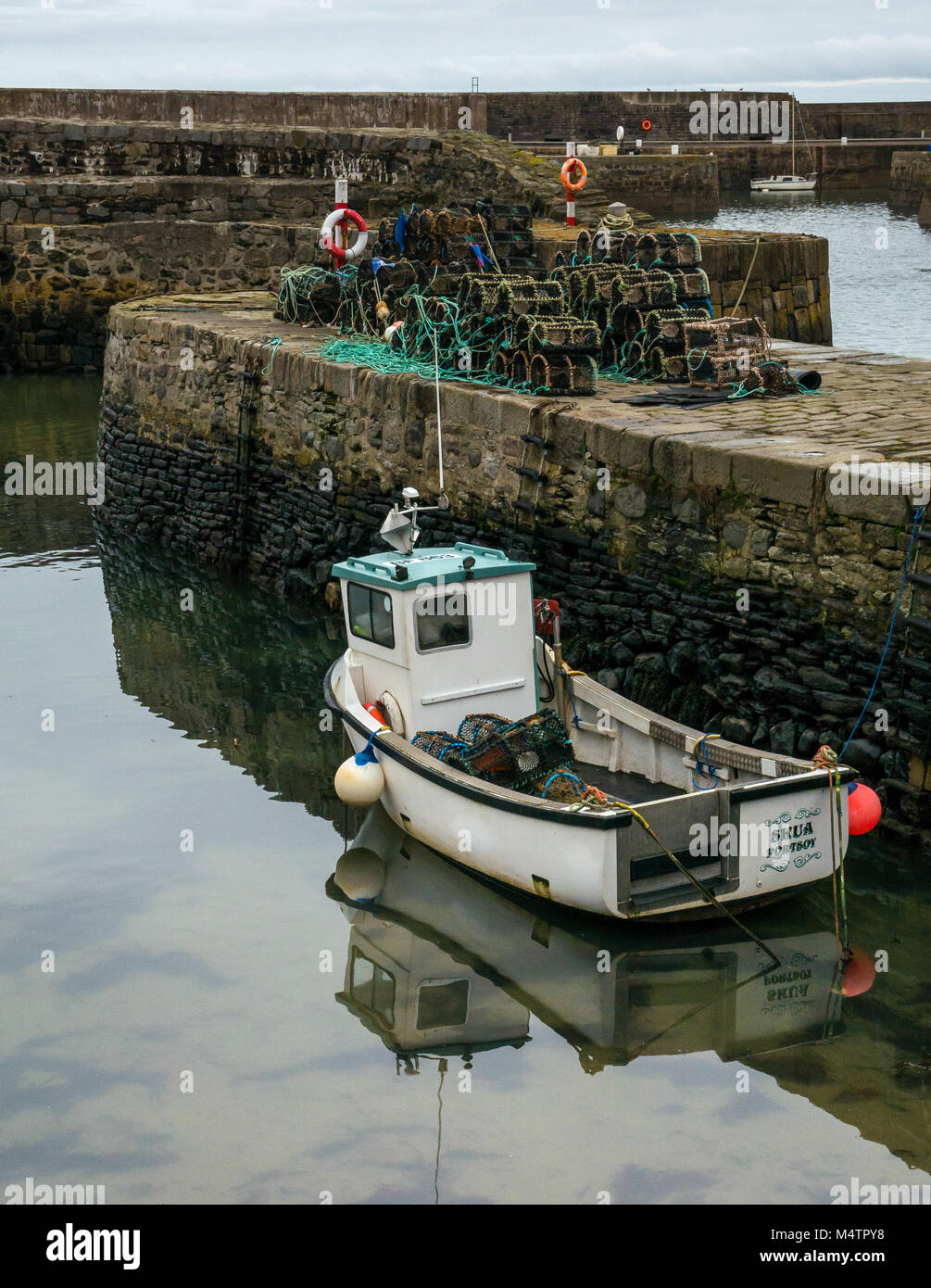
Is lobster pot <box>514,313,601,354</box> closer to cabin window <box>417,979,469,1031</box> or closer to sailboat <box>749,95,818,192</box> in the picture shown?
cabin window <box>417,979,469,1031</box>

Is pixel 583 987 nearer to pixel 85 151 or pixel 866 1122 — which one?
pixel 866 1122

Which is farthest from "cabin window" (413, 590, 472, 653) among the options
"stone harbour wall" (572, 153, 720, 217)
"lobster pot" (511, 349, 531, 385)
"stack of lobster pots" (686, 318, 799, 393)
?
"stone harbour wall" (572, 153, 720, 217)

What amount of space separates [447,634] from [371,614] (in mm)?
453

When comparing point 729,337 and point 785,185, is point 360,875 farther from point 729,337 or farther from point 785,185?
point 785,185

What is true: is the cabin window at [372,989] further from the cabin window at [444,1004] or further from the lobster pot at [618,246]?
the lobster pot at [618,246]

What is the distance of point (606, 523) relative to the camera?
945 centimetres

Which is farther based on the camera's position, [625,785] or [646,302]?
[646,302]

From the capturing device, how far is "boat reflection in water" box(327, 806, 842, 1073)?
632 cm

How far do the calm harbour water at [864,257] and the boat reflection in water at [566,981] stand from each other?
9.69 m

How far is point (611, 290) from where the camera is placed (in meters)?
12.0

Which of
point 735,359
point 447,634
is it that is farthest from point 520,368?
point 447,634
